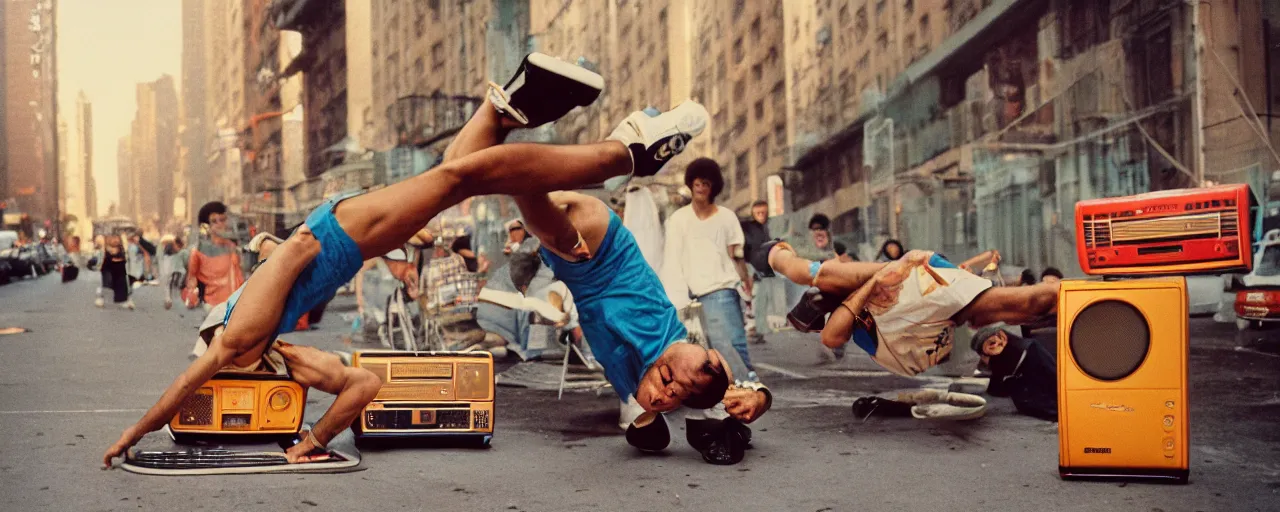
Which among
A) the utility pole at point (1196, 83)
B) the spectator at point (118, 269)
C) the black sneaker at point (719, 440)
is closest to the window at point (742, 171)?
the utility pole at point (1196, 83)

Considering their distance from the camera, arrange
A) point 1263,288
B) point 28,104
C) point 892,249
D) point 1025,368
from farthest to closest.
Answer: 1. point 28,104
2. point 892,249
3. point 1263,288
4. point 1025,368

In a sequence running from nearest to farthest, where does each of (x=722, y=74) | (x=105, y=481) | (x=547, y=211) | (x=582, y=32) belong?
(x=105, y=481)
(x=547, y=211)
(x=722, y=74)
(x=582, y=32)

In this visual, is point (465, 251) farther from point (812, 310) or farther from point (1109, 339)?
point (1109, 339)

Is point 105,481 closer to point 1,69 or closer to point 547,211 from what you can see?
point 547,211

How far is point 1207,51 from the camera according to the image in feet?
33.2

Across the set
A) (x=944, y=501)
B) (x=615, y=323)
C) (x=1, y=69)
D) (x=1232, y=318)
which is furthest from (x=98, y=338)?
(x=1, y=69)

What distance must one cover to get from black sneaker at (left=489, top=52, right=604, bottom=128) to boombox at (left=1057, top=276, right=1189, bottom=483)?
2.15m

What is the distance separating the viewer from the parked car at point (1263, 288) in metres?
10.3

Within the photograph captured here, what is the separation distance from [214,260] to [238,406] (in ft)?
22.9

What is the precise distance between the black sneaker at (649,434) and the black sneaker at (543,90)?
62.9 inches

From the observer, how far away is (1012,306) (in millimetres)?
5352

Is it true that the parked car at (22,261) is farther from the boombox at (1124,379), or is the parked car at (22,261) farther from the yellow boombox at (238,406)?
the boombox at (1124,379)

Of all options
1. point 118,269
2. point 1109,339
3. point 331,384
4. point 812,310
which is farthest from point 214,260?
point 118,269

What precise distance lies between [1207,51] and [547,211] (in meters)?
7.58
